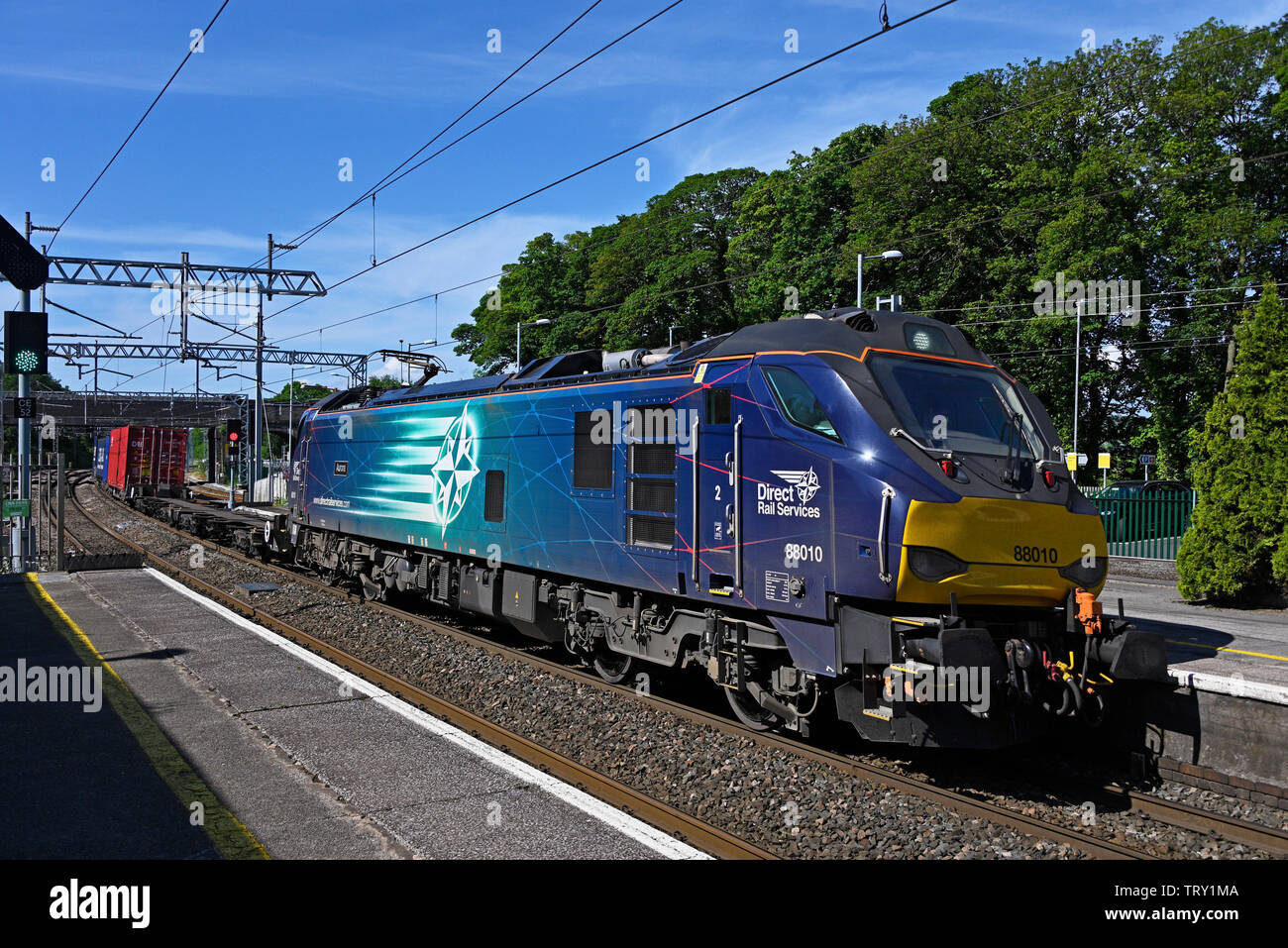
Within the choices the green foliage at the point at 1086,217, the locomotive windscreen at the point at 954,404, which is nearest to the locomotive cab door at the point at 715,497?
the locomotive windscreen at the point at 954,404

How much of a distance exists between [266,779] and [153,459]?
37286mm

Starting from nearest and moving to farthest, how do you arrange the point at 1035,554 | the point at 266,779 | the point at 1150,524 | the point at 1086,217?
the point at 266,779 < the point at 1035,554 < the point at 1150,524 < the point at 1086,217

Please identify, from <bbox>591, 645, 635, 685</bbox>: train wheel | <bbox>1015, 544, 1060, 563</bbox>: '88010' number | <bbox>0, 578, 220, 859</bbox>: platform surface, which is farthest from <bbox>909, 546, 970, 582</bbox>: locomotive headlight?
<bbox>0, 578, 220, 859</bbox>: platform surface

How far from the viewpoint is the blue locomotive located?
6977mm

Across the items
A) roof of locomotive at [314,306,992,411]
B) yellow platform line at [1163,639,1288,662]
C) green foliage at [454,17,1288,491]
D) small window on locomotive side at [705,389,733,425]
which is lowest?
yellow platform line at [1163,639,1288,662]

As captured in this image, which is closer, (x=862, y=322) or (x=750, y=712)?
(x=862, y=322)

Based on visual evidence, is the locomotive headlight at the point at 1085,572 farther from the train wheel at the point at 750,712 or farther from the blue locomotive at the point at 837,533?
the train wheel at the point at 750,712

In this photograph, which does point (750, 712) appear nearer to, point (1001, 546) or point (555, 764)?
point (555, 764)

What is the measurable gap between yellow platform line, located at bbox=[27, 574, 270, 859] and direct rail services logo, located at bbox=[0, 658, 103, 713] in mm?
131

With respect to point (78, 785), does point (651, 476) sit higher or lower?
higher

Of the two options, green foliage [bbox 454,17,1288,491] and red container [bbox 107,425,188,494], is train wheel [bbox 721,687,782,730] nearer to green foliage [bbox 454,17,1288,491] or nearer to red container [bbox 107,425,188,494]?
green foliage [bbox 454,17,1288,491]

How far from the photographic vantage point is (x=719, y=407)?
837cm

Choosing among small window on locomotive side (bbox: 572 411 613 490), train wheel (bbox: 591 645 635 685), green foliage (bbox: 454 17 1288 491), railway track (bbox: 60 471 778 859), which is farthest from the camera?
green foliage (bbox: 454 17 1288 491)

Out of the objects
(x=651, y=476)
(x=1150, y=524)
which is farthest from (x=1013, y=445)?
(x=1150, y=524)
